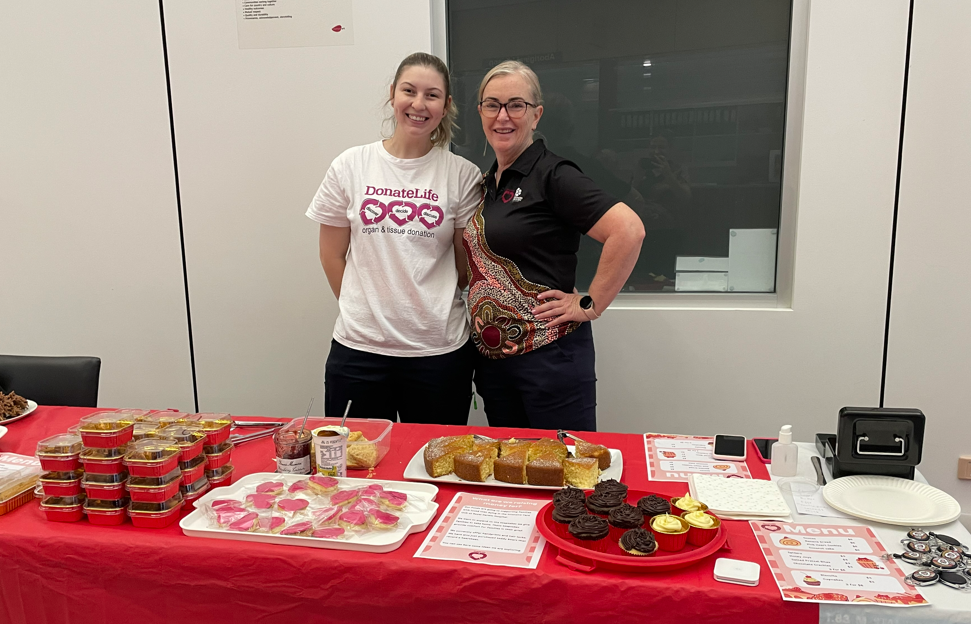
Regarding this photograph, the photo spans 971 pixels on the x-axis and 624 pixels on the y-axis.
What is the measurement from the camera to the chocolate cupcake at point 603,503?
1.18 m

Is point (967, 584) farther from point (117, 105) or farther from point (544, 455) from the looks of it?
point (117, 105)

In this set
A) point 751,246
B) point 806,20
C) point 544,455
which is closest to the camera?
point 544,455

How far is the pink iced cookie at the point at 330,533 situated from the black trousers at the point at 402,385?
0.90 m

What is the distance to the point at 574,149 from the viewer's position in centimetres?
277

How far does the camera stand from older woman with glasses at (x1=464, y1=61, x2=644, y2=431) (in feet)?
6.33

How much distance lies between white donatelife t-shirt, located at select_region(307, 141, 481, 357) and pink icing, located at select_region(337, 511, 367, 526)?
87 centimetres

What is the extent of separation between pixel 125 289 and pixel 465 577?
264 cm

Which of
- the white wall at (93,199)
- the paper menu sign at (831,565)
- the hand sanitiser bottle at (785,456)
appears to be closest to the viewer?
the paper menu sign at (831,565)

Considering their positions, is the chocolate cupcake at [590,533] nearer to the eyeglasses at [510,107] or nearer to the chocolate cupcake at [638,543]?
the chocolate cupcake at [638,543]

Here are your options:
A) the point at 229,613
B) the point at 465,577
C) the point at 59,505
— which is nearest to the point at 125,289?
the point at 59,505

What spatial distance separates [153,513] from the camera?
1258 mm

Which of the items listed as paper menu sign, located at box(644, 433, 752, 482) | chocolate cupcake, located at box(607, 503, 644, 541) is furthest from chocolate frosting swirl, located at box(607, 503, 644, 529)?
paper menu sign, located at box(644, 433, 752, 482)

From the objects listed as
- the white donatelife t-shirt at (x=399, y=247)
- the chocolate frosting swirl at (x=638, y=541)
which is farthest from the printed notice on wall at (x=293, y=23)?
the chocolate frosting swirl at (x=638, y=541)

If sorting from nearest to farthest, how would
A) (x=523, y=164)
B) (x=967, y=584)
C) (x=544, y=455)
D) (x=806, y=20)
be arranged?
1. (x=967, y=584)
2. (x=544, y=455)
3. (x=523, y=164)
4. (x=806, y=20)
